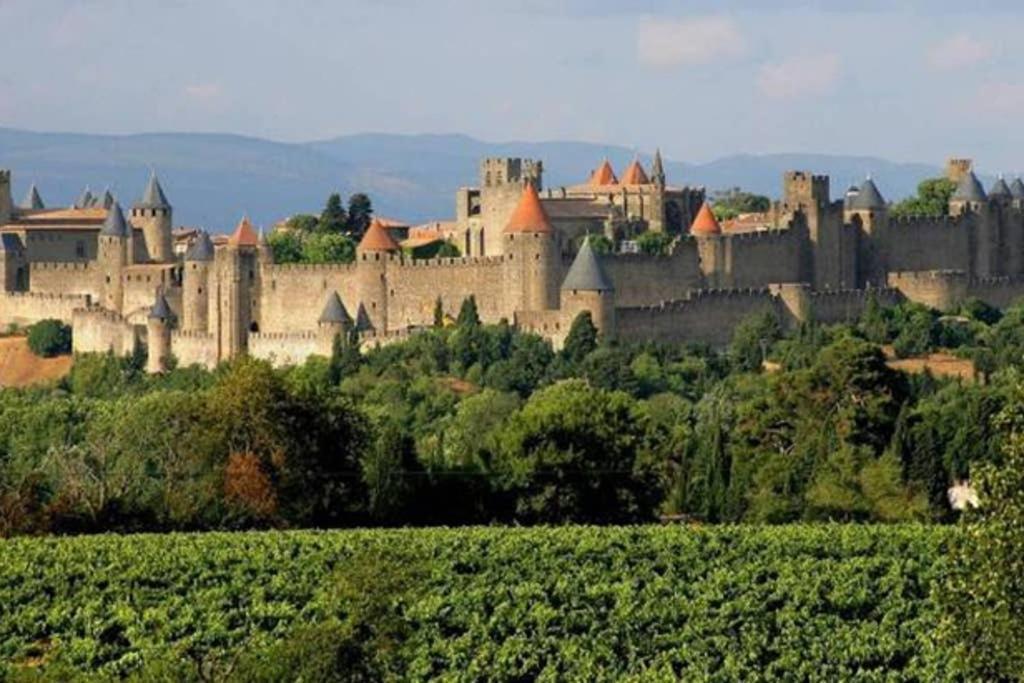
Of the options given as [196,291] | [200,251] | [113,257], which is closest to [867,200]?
[200,251]

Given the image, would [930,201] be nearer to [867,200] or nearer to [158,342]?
[867,200]

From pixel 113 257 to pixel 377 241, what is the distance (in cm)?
816

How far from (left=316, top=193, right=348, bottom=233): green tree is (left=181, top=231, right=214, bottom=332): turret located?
11179 millimetres

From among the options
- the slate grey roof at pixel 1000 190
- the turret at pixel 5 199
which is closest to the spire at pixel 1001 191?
the slate grey roof at pixel 1000 190

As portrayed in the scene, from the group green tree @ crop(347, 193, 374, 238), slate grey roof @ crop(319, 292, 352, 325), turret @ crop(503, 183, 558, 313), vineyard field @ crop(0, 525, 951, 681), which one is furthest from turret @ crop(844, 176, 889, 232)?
vineyard field @ crop(0, 525, 951, 681)

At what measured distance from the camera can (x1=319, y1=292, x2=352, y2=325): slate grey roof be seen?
210 ft

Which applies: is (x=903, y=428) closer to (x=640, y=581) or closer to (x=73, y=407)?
(x=640, y=581)

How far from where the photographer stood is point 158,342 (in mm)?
66562

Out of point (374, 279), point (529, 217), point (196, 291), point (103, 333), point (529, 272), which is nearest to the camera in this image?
point (529, 272)

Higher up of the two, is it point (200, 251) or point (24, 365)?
point (200, 251)

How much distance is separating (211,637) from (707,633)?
5.84m

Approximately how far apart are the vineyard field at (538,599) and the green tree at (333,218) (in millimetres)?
39871

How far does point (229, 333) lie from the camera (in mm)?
66438

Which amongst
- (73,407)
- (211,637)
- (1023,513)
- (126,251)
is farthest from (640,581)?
(126,251)
